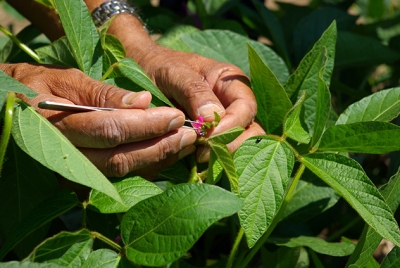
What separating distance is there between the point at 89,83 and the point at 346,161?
0.42 m

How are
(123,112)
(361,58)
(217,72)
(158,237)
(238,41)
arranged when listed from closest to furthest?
(158,237), (123,112), (217,72), (238,41), (361,58)

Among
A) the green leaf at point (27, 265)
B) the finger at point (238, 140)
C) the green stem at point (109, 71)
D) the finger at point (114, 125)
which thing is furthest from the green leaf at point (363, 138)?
the green leaf at point (27, 265)

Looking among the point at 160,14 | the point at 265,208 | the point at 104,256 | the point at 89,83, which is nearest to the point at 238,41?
the point at 160,14

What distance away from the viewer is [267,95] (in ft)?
3.58

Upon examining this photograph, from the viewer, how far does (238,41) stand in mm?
1429

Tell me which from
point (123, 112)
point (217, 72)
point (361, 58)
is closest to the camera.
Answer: point (123, 112)

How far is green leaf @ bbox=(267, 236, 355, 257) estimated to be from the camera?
1124 mm

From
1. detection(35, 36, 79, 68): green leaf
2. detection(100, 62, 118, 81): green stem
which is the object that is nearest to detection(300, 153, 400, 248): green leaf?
detection(100, 62, 118, 81): green stem

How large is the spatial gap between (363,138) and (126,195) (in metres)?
0.37

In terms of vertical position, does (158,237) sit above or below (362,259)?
above

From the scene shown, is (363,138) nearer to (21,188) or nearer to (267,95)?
(267,95)

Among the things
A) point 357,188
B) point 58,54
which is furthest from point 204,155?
point 58,54

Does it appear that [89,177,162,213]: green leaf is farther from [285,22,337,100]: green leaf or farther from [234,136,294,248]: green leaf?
[285,22,337,100]: green leaf

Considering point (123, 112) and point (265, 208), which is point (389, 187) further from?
point (123, 112)
